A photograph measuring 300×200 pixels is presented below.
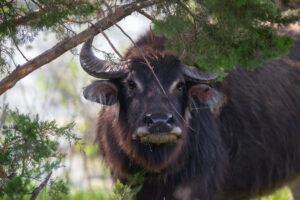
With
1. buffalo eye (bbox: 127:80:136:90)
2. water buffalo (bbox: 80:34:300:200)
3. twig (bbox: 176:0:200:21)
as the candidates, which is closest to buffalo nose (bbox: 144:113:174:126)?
water buffalo (bbox: 80:34:300:200)

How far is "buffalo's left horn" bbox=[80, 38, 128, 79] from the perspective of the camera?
6625mm

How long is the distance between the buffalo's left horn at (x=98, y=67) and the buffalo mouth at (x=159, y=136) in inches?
41.9

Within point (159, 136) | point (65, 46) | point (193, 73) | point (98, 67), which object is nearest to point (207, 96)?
point (193, 73)

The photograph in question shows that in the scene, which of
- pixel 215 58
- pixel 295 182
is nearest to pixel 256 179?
pixel 295 182

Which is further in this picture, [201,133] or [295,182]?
[295,182]

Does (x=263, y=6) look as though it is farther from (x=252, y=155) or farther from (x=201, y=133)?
(x=252, y=155)

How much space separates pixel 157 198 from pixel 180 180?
402 millimetres

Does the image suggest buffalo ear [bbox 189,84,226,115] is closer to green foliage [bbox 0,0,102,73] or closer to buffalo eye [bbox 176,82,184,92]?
buffalo eye [bbox 176,82,184,92]

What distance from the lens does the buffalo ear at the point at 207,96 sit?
691cm

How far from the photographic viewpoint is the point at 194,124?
707 centimetres

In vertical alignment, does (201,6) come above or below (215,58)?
above

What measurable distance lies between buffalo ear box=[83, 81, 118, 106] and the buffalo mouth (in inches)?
37.5

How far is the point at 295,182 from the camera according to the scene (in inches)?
339

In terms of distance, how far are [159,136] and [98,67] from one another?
1.43 m
